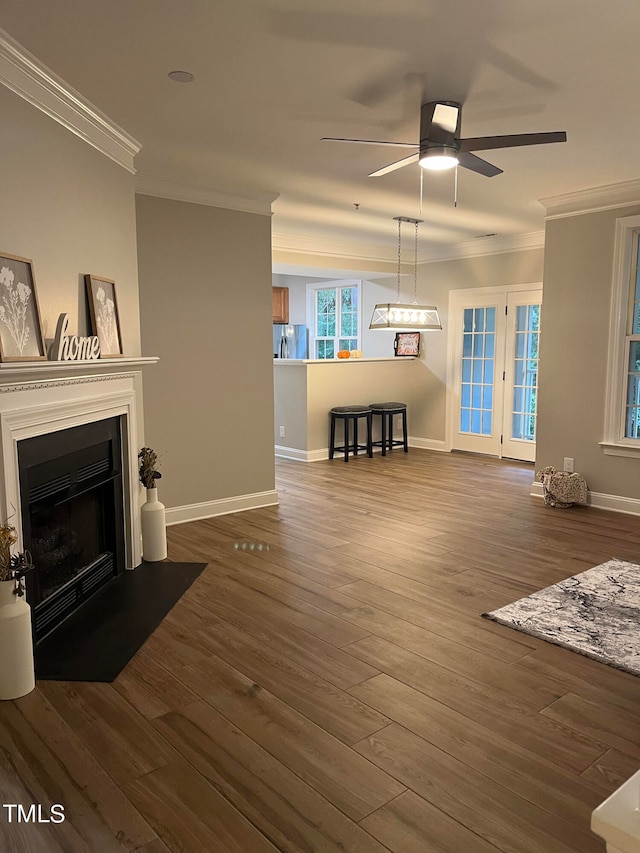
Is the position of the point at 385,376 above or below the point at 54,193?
below

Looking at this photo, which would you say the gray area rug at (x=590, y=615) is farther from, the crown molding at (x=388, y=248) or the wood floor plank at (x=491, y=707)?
the crown molding at (x=388, y=248)

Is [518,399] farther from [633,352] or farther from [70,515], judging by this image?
[70,515]

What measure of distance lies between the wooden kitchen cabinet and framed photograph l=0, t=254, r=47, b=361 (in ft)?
25.4

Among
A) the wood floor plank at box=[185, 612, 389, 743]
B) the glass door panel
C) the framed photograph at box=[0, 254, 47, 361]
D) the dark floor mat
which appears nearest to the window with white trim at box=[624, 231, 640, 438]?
the glass door panel

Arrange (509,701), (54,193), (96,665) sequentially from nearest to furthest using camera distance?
(509,701)
(96,665)
(54,193)

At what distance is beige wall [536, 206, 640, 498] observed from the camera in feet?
17.1

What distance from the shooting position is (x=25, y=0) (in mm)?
2248

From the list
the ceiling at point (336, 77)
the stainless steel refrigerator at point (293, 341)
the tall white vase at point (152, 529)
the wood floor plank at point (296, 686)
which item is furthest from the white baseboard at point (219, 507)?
the stainless steel refrigerator at point (293, 341)

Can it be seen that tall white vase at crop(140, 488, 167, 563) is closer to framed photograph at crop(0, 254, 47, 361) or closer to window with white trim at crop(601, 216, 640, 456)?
framed photograph at crop(0, 254, 47, 361)

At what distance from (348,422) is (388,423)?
0.77 metres

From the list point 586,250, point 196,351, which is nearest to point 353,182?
point 196,351

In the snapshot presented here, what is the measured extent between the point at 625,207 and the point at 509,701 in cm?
413

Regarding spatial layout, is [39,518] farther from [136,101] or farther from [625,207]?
[625,207]

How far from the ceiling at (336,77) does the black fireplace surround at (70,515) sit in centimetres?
168
